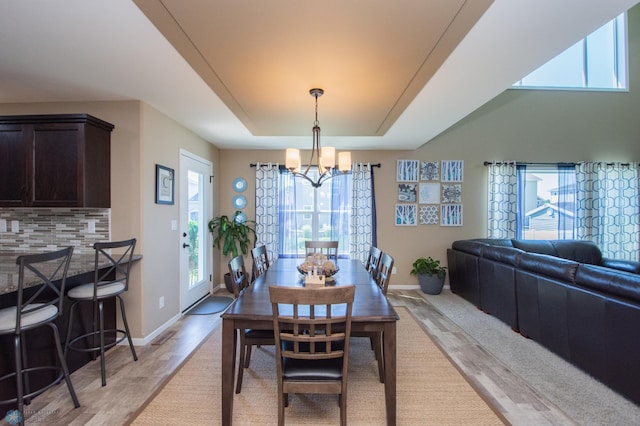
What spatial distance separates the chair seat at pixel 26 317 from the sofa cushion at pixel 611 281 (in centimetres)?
384

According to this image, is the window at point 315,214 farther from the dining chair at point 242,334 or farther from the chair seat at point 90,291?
the chair seat at point 90,291

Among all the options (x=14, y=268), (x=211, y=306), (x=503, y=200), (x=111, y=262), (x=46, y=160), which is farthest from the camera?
(x=503, y=200)

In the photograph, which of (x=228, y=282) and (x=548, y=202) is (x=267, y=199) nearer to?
(x=228, y=282)

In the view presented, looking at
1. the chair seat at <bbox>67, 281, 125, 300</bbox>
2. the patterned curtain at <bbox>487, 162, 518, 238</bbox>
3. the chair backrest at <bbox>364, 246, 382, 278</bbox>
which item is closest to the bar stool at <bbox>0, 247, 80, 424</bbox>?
the chair seat at <bbox>67, 281, 125, 300</bbox>

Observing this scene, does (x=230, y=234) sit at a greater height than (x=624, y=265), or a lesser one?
greater

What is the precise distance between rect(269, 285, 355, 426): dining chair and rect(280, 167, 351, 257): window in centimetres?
323

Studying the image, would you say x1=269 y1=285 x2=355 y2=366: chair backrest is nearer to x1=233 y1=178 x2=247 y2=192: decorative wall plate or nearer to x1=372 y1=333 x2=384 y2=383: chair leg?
x1=372 y1=333 x2=384 y2=383: chair leg

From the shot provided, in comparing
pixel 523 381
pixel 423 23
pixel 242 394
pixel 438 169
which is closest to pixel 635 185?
pixel 438 169

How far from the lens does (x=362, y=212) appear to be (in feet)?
15.9

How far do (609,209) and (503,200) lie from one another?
1.90 metres

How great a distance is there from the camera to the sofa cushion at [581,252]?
14.5ft

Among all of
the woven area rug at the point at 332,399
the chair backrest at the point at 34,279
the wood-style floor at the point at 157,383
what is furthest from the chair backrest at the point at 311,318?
the chair backrest at the point at 34,279

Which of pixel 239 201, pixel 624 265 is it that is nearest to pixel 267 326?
pixel 239 201

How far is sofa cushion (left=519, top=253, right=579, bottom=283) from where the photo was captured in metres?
2.45
